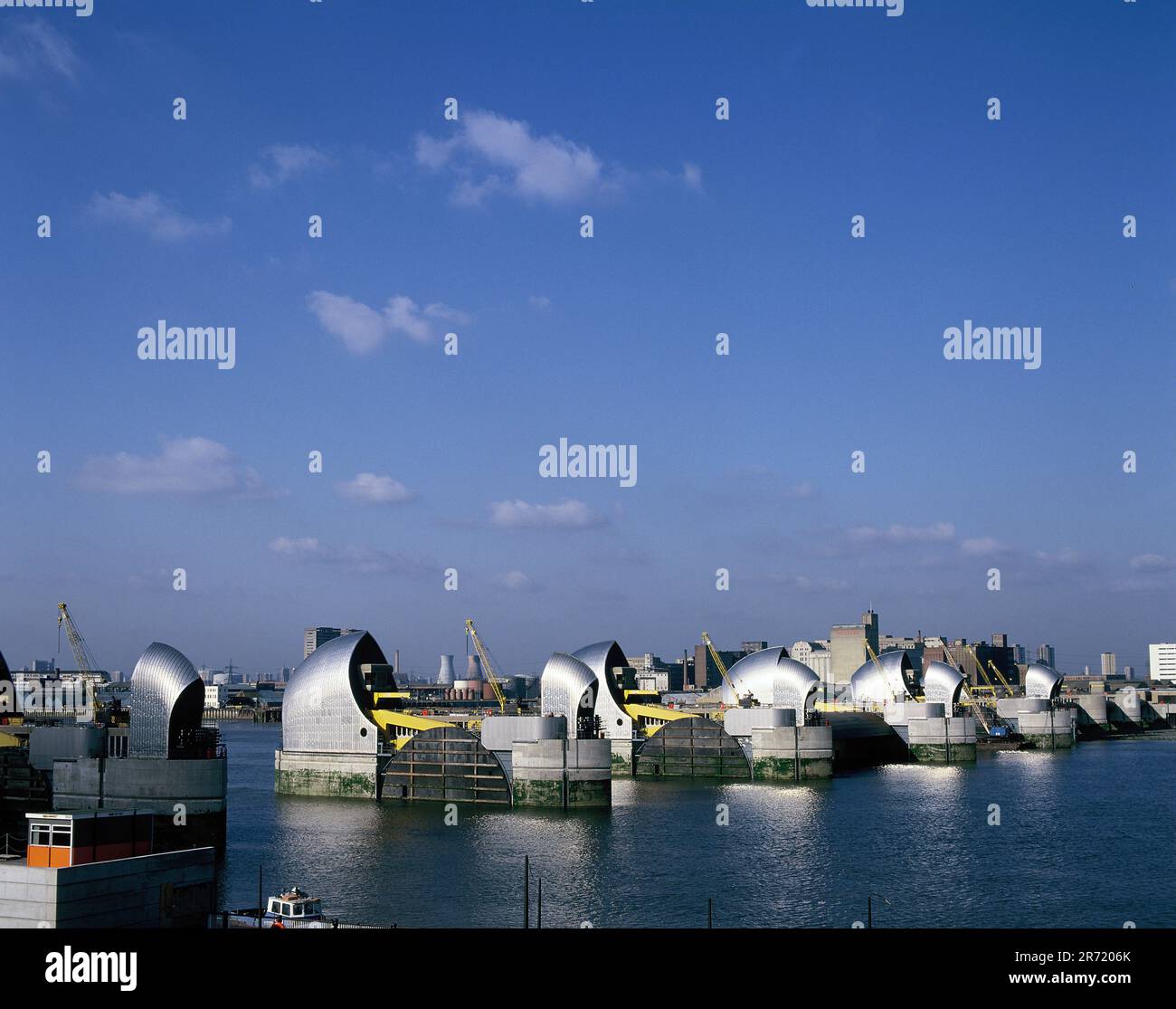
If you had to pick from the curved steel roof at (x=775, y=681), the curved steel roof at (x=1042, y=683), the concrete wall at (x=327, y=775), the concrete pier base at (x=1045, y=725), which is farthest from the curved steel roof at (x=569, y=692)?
the curved steel roof at (x=1042, y=683)

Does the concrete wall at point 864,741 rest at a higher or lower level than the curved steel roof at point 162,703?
lower

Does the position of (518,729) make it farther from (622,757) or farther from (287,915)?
(287,915)

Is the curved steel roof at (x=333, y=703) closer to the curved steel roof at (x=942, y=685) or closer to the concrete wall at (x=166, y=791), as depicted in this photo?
the concrete wall at (x=166, y=791)

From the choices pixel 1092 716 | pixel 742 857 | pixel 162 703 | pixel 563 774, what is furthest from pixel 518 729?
pixel 1092 716

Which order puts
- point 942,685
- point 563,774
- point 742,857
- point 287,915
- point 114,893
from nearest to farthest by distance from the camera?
1. point 114,893
2. point 287,915
3. point 742,857
4. point 563,774
5. point 942,685

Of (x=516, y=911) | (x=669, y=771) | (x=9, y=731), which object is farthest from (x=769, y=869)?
(x=9, y=731)

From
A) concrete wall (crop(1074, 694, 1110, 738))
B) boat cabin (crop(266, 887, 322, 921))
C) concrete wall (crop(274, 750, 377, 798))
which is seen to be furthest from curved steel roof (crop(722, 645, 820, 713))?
boat cabin (crop(266, 887, 322, 921))
